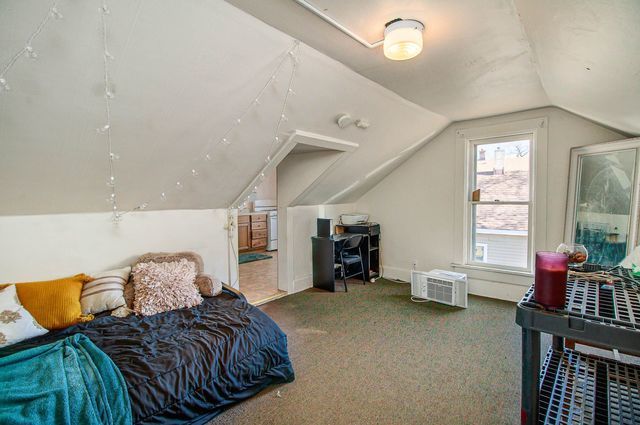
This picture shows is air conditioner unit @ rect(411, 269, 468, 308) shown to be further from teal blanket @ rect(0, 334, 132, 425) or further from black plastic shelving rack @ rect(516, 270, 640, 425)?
teal blanket @ rect(0, 334, 132, 425)

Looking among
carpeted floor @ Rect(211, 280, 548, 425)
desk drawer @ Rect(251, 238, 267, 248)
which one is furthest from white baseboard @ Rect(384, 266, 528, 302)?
desk drawer @ Rect(251, 238, 267, 248)

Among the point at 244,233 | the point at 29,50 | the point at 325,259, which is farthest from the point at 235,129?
the point at 244,233

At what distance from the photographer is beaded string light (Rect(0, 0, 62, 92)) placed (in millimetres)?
1324

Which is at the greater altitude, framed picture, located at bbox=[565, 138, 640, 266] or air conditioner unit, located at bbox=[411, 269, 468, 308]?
framed picture, located at bbox=[565, 138, 640, 266]

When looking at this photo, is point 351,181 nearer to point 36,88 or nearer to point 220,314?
point 220,314

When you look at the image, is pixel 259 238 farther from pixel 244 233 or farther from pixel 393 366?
pixel 393 366

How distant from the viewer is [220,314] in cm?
231

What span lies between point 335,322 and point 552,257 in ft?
7.80

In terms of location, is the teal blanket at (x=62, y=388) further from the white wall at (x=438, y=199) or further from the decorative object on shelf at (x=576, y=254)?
the white wall at (x=438, y=199)

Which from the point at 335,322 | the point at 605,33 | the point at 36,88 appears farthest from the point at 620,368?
the point at 36,88

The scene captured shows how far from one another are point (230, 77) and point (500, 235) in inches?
142

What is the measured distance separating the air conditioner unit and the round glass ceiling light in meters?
2.66

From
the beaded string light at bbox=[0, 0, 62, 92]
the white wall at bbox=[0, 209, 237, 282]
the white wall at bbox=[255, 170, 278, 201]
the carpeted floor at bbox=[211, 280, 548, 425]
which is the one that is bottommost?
the carpeted floor at bbox=[211, 280, 548, 425]

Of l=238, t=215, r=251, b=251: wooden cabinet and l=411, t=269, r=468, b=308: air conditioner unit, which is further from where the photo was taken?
l=238, t=215, r=251, b=251: wooden cabinet
